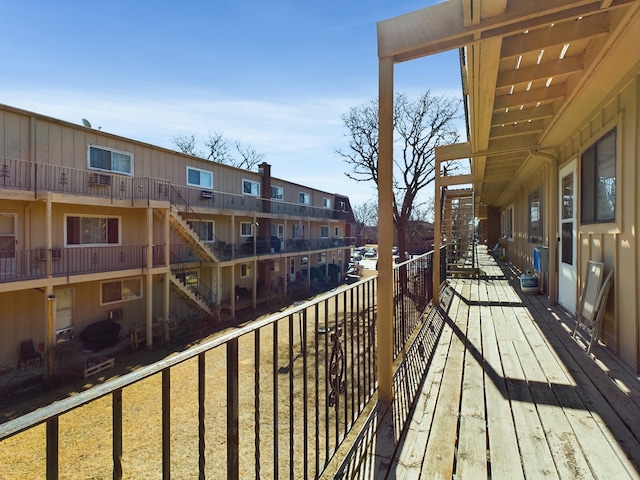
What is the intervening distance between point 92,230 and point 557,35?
11.9m

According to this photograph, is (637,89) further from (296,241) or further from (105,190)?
(296,241)

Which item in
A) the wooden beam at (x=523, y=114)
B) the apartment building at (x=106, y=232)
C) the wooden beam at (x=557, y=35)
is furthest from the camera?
the apartment building at (x=106, y=232)

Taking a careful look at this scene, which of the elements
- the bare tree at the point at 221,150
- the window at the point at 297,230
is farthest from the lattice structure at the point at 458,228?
the bare tree at the point at 221,150

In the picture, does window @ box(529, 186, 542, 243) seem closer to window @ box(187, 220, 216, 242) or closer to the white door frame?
the white door frame

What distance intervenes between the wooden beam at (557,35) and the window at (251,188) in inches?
584

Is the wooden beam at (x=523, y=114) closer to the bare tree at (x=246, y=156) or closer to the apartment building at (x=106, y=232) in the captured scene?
the apartment building at (x=106, y=232)

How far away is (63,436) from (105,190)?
287 inches

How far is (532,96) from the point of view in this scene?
3.79 metres

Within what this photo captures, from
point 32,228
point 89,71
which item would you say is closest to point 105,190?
point 32,228

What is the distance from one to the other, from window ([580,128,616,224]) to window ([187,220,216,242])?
12699mm

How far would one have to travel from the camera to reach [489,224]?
19438 millimetres

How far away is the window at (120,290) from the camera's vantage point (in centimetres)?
1073

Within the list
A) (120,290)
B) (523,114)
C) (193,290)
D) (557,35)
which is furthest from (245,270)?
(557,35)

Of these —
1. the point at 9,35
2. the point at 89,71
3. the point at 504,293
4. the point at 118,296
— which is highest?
the point at 89,71
